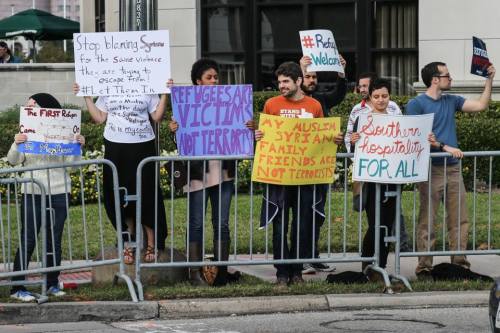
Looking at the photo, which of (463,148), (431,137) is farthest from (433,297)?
(463,148)

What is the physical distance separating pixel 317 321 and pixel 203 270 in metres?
1.49

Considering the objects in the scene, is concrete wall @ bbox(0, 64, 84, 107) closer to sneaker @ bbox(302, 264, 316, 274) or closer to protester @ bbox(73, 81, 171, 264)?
sneaker @ bbox(302, 264, 316, 274)

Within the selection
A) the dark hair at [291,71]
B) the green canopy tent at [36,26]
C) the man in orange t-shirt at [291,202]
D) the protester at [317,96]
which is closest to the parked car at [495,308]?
the man in orange t-shirt at [291,202]

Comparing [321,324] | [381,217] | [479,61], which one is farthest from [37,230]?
[479,61]

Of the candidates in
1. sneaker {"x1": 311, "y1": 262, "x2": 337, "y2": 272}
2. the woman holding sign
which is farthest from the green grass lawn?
the woman holding sign

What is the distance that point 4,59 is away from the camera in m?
23.8

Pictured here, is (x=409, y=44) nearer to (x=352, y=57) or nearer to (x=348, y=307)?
(x=352, y=57)

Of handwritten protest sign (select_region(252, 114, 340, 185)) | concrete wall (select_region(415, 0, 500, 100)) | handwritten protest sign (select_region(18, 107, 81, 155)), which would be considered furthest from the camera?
concrete wall (select_region(415, 0, 500, 100))

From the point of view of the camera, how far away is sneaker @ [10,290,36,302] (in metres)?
10.2

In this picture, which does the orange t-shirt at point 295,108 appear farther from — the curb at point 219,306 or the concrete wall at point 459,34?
the concrete wall at point 459,34

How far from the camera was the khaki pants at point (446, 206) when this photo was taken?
36.7 feet

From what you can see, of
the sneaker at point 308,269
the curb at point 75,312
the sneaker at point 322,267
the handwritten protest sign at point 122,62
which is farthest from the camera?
the sneaker at point 322,267

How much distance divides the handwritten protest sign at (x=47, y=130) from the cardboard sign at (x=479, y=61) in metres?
3.65

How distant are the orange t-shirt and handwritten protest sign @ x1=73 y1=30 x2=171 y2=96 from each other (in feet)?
3.16
